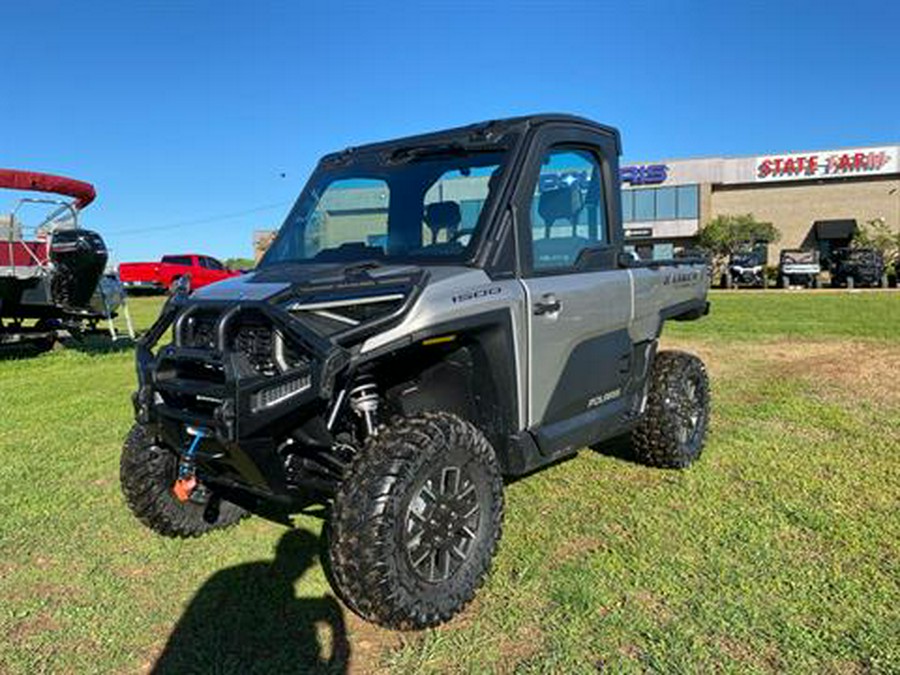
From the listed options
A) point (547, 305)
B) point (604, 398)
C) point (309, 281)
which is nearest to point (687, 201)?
point (604, 398)

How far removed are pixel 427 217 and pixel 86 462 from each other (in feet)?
11.6

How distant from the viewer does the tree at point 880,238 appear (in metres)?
45.5

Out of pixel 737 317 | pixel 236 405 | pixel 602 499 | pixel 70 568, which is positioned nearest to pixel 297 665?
pixel 236 405

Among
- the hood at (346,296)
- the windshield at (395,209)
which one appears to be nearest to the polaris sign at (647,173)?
the windshield at (395,209)

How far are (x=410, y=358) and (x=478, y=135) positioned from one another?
1275mm

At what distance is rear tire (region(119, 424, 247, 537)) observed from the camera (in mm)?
4000

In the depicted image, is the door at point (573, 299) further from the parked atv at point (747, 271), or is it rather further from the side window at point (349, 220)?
the parked atv at point (747, 271)

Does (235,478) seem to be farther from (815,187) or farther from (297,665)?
(815,187)

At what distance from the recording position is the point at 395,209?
4297 millimetres

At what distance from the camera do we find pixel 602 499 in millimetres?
4758

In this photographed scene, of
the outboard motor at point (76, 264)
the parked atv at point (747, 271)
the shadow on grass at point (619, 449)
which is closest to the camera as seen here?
the shadow on grass at point (619, 449)

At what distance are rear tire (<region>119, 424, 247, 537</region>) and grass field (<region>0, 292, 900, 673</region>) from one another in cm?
15

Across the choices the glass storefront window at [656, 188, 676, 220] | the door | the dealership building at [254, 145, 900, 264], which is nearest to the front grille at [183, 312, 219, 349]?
the door

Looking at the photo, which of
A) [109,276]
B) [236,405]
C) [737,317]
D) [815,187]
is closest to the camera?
[236,405]
